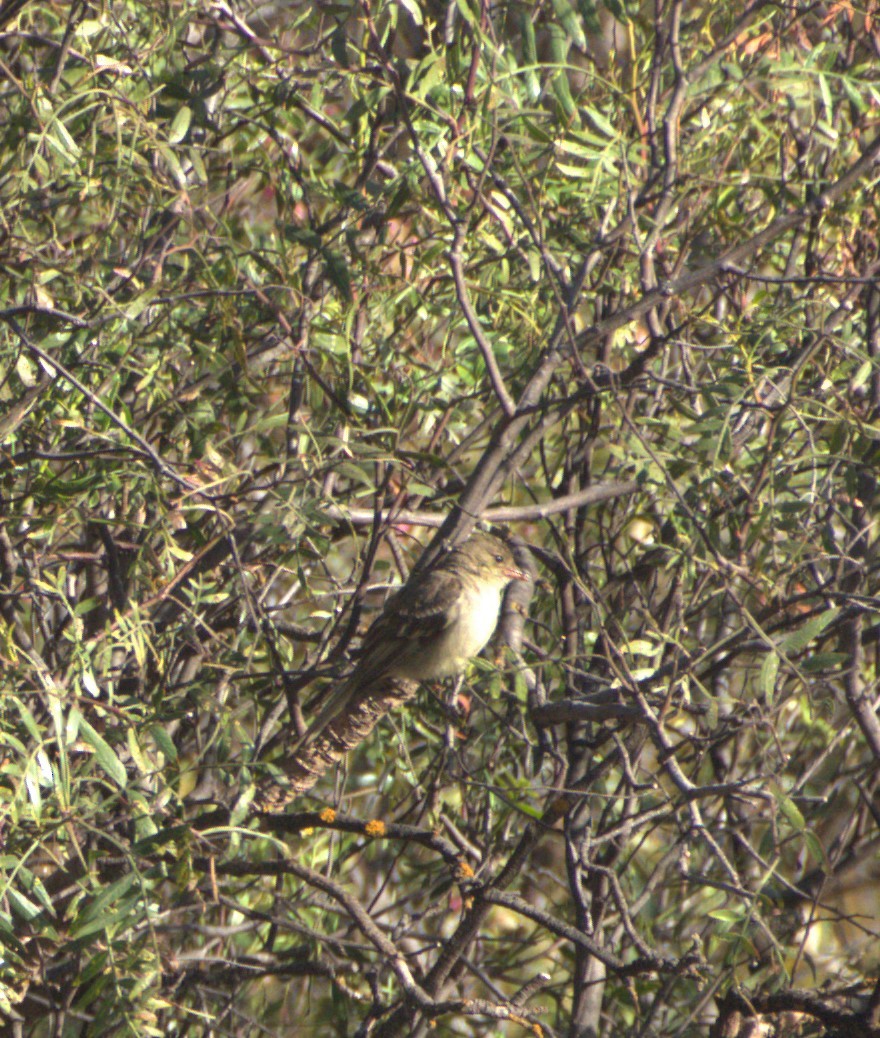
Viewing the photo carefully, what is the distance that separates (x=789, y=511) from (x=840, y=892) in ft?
10.3

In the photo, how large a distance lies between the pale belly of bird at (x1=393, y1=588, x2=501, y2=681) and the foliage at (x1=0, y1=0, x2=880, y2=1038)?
0.21m

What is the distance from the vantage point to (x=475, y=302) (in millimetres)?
4203

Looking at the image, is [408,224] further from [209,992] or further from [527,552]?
[209,992]

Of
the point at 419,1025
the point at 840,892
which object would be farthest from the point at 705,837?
the point at 840,892

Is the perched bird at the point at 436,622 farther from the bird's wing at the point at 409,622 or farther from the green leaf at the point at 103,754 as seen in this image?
the green leaf at the point at 103,754

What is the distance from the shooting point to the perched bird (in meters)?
3.97

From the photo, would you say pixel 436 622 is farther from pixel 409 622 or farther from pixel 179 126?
pixel 179 126

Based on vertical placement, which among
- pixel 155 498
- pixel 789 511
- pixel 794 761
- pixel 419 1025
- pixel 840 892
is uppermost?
pixel 789 511

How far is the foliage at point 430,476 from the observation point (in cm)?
320

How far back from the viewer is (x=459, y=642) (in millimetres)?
4328

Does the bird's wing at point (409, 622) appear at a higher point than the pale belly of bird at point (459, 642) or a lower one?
higher

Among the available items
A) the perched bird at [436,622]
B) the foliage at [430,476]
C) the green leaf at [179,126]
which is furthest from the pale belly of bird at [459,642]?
the green leaf at [179,126]

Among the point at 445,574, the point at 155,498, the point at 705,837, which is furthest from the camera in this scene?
the point at 445,574

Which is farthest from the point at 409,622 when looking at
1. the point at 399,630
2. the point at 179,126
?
the point at 179,126
